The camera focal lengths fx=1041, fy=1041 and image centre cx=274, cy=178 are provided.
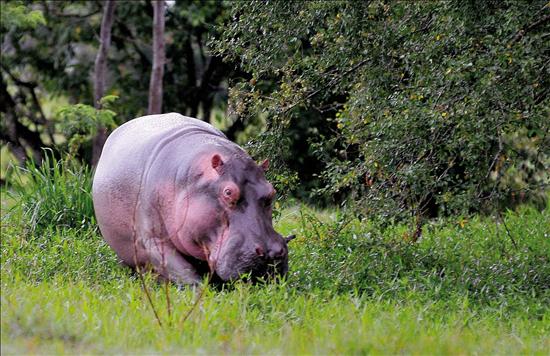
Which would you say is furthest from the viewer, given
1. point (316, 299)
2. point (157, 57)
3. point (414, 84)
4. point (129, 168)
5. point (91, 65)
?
point (91, 65)

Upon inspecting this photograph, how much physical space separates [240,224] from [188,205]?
1.44ft

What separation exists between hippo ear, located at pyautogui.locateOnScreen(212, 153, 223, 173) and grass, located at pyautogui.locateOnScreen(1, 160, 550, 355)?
803mm

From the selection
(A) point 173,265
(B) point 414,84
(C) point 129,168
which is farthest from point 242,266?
(B) point 414,84

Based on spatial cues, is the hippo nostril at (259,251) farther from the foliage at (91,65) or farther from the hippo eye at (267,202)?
the foliage at (91,65)

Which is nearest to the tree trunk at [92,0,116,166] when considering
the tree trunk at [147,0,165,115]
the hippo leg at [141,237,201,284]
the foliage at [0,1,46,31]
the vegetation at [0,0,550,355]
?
the tree trunk at [147,0,165,115]

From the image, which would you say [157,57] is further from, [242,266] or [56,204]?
[242,266]

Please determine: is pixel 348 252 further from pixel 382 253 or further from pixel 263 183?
pixel 263 183

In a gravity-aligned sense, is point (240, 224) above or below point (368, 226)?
above

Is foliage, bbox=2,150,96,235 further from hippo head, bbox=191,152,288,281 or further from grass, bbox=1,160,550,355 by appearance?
hippo head, bbox=191,152,288,281

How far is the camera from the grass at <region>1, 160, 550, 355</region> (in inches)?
208

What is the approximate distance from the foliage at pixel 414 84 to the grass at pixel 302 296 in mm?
464

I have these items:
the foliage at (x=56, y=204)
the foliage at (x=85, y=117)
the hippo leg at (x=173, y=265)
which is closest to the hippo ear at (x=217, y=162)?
the hippo leg at (x=173, y=265)

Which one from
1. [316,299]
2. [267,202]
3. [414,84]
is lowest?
[316,299]

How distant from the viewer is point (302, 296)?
6500mm
